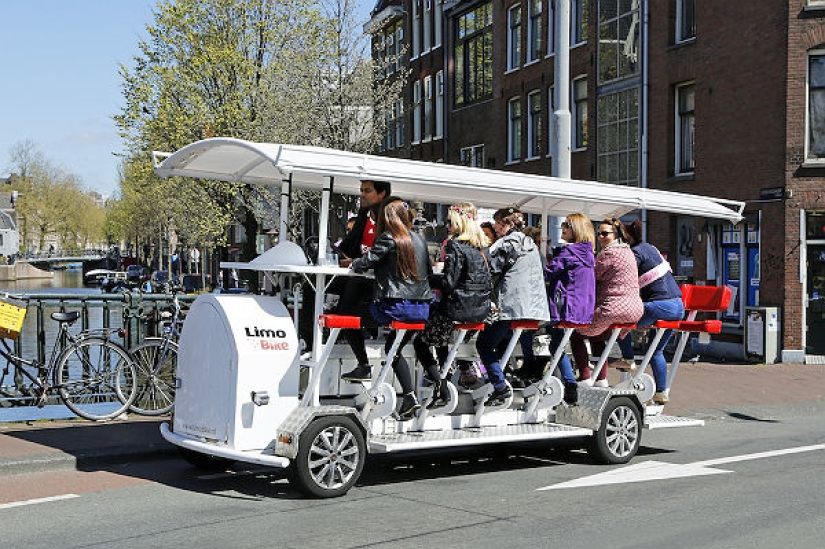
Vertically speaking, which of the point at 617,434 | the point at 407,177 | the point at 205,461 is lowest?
the point at 205,461

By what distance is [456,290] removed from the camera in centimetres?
870

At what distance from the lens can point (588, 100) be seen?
92.9 feet

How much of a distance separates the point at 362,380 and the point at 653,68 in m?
19.3

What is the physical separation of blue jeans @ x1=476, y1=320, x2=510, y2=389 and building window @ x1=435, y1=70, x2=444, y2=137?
1251 inches

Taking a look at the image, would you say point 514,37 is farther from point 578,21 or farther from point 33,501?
point 33,501

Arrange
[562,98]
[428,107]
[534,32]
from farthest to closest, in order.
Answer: [428,107] < [534,32] < [562,98]

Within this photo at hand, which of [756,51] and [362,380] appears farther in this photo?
[756,51]

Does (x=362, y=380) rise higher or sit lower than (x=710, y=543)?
higher

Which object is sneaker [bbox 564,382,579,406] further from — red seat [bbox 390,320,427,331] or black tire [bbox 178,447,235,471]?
black tire [bbox 178,447,235,471]

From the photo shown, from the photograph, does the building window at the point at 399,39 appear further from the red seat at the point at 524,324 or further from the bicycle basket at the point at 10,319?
the red seat at the point at 524,324

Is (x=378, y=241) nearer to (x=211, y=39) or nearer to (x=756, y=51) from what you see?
(x=756, y=51)

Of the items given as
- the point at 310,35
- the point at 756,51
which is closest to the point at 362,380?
the point at 756,51

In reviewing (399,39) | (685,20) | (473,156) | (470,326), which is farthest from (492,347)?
(399,39)

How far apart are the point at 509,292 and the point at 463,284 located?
1.82ft
